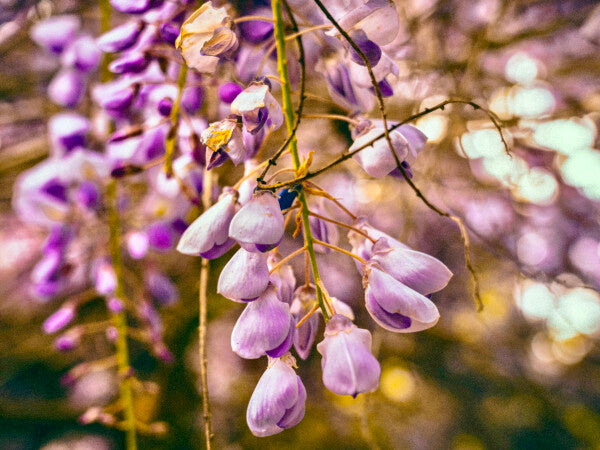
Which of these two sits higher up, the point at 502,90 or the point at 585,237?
the point at 502,90

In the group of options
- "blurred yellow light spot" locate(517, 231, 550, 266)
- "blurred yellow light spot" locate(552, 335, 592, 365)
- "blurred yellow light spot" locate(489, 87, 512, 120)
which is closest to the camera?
"blurred yellow light spot" locate(489, 87, 512, 120)

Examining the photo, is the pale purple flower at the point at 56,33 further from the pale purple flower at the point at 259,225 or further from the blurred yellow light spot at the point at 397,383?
the blurred yellow light spot at the point at 397,383

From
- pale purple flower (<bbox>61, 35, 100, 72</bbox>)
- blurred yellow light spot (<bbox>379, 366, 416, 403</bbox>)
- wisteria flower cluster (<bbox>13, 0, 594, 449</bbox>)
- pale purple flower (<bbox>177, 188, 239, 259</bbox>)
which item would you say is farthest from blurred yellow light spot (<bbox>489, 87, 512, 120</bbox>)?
blurred yellow light spot (<bbox>379, 366, 416, 403</bbox>)

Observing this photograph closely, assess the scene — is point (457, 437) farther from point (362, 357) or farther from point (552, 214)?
point (362, 357)

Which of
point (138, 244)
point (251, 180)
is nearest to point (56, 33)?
point (138, 244)

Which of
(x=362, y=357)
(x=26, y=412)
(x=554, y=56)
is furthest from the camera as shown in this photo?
(x=554, y=56)

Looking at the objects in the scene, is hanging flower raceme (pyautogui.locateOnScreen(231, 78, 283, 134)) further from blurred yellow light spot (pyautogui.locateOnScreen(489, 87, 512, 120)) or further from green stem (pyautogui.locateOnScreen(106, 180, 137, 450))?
blurred yellow light spot (pyautogui.locateOnScreen(489, 87, 512, 120))

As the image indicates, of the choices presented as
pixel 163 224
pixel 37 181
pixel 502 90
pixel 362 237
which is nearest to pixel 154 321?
pixel 163 224

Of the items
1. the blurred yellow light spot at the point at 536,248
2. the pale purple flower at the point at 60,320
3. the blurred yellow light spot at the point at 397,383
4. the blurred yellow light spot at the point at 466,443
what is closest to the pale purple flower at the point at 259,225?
the pale purple flower at the point at 60,320
